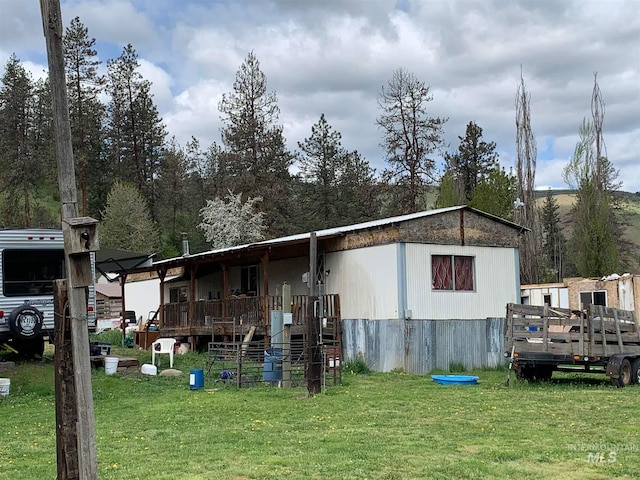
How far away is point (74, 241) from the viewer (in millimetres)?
5066

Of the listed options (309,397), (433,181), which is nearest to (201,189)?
(433,181)


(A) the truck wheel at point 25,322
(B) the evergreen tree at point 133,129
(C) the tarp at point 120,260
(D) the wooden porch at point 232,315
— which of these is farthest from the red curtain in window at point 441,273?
(B) the evergreen tree at point 133,129

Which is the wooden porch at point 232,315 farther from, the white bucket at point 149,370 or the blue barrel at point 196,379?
the blue barrel at point 196,379

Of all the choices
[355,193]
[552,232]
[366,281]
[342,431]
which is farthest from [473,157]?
[342,431]

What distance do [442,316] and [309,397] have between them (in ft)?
23.8

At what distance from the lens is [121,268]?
20.5 metres

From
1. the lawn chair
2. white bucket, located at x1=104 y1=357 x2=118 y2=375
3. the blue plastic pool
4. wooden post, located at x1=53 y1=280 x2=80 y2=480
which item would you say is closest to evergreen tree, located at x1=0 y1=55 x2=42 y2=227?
the lawn chair

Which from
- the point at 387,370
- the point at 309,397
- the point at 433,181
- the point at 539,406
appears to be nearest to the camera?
the point at 539,406

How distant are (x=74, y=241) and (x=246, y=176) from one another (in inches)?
1509

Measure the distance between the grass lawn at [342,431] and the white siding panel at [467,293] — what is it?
4211mm

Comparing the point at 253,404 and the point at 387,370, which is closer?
the point at 253,404

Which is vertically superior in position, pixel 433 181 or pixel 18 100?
pixel 18 100

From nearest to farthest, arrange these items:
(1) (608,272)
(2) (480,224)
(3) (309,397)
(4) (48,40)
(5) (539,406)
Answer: (4) (48,40)
(5) (539,406)
(3) (309,397)
(2) (480,224)
(1) (608,272)

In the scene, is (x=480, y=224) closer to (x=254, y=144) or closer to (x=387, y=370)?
(x=387, y=370)
